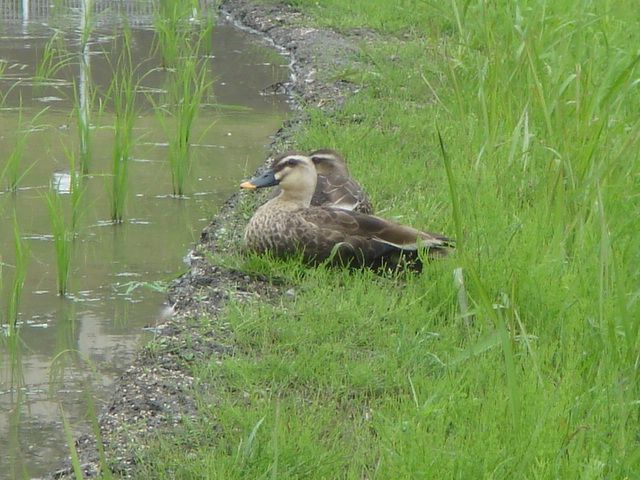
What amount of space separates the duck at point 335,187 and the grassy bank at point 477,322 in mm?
224

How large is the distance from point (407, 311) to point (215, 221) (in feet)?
5.75

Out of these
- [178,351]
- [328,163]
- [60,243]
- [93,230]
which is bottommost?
[93,230]

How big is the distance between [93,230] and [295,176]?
3.42 ft

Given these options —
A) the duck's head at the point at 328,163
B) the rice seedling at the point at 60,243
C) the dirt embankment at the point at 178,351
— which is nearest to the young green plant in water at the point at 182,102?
the dirt embankment at the point at 178,351

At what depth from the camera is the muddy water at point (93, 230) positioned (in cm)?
429

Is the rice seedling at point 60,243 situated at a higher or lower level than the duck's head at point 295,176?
lower

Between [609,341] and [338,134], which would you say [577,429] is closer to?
[609,341]

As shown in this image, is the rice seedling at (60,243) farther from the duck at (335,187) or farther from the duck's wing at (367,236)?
the duck at (335,187)

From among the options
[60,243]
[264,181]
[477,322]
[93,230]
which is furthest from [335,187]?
[477,322]

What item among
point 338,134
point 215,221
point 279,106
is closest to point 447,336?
point 215,221

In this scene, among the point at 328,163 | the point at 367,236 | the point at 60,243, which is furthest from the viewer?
the point at 328,163

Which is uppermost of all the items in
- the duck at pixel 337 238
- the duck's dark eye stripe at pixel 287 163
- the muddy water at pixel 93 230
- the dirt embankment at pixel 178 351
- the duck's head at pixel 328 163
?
the duck's dark eye stripe at pixel 287 163

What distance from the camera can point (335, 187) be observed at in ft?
18.8

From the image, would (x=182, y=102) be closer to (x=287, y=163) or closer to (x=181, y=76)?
(x=181, y=76)
